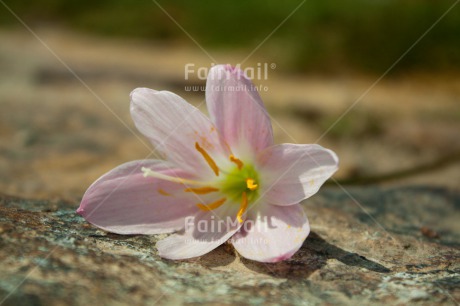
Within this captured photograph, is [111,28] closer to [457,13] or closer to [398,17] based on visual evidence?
[398,17]

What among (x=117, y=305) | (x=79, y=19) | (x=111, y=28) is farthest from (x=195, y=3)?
(x=117, y=305)

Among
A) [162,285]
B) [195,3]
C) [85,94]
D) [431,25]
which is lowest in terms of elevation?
[162,285]

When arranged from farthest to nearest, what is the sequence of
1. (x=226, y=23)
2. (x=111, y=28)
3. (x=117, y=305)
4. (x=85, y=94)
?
(x=111, y=28) → (x=226, y=23) → (x=85, y=94) → (x=117, y=305)

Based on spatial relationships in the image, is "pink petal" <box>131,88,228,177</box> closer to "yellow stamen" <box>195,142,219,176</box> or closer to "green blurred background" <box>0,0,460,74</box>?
"yellow stamen" <box>195,142,219,176</box>

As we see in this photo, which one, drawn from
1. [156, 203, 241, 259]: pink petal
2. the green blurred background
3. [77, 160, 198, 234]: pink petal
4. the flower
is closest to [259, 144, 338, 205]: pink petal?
the flower

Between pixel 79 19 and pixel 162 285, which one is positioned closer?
pixel 162 285

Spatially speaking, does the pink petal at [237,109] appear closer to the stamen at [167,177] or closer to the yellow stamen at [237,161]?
the yellow stamen at [237,161]
